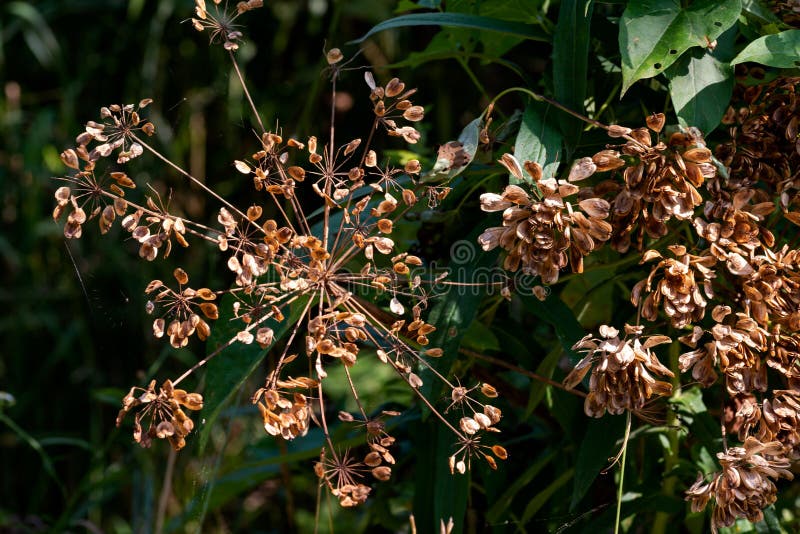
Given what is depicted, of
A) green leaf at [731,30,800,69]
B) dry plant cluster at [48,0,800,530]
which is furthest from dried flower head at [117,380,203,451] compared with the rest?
green leaf at [731,30,800,69]

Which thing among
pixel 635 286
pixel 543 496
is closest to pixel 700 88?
pixel 635 286

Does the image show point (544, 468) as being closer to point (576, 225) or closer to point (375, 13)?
point (576, 225)

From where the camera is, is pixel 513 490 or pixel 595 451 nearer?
pixel 595 451

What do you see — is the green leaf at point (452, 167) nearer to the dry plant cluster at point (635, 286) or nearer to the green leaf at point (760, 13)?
the dry plant cluster at point (635, 286)

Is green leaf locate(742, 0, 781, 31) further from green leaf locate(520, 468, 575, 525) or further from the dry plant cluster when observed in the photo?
green leaf locate(520, 468, 575, 525)

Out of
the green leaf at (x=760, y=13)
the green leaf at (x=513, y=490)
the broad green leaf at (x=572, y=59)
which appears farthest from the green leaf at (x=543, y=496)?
the green leaf at (x=760, y=13)

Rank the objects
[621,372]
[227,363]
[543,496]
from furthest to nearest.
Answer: [543,496]
[227,363]
[621,372]

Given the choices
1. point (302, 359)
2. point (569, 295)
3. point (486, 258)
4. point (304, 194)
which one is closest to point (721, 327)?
point (486, 258)

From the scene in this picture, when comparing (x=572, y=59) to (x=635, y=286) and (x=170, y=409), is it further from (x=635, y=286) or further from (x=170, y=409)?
(x=170, y=409)
